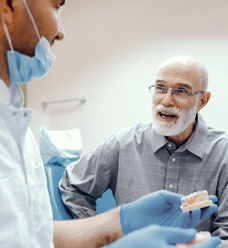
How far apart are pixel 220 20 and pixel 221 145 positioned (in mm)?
1334

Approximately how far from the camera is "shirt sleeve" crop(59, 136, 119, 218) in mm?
1629

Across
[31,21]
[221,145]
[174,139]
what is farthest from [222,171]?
[31,21]

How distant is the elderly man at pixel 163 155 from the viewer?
1.56m

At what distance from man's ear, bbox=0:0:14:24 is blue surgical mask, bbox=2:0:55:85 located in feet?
0.09

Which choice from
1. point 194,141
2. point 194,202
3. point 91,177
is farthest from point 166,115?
point 194,202

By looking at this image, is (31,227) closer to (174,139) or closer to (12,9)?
(12,9)

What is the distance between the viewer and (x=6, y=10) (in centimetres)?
74

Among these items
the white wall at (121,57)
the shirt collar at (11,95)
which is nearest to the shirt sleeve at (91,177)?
the shirt collar at (11,95)

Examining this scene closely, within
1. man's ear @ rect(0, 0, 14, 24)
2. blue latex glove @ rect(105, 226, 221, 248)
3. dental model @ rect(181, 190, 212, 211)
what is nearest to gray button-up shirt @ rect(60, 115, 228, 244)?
dental model @ rect(181, 190, 212, 211)

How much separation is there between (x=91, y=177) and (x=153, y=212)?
0.56 metres


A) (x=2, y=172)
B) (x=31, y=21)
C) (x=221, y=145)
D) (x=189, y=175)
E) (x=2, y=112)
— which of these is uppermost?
(x=31, y=21)

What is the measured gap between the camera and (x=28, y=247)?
774mm

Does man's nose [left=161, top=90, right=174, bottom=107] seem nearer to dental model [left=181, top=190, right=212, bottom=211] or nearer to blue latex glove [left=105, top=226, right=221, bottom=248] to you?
dental model [left=181, top=190, right=212, bottom=211]

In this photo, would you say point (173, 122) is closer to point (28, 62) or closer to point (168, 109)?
point (168, 109)
